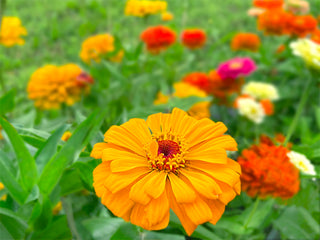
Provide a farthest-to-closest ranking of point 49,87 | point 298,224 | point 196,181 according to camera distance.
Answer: point 49,87 < point 298,224 < point 196,181

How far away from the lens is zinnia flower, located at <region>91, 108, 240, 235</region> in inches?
16.0

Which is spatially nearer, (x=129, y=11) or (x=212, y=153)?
(x=212, y=153)

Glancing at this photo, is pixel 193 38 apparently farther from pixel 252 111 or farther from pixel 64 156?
pixel 64 156

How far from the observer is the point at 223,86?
145cm

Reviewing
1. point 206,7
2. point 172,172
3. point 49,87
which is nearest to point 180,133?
point 172,172

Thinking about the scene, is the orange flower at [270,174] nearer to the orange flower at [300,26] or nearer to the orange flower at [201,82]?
the orange flower at [201,82]

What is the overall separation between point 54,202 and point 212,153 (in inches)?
12.2

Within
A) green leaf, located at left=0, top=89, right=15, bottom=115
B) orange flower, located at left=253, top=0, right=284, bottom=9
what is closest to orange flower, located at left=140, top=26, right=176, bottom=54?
orange flower, located at left=253, top=0, right=284, bottom=9

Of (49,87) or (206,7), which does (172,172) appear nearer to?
(49,87)

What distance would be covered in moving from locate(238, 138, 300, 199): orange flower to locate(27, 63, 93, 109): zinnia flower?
901 millimetres

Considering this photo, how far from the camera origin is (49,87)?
1.31m

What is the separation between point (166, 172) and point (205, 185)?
0.07 meters

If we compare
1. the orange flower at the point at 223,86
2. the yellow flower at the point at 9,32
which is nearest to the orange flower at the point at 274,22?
the orange flower at the point at 223,86

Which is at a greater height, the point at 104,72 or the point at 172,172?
the point at 172,172
